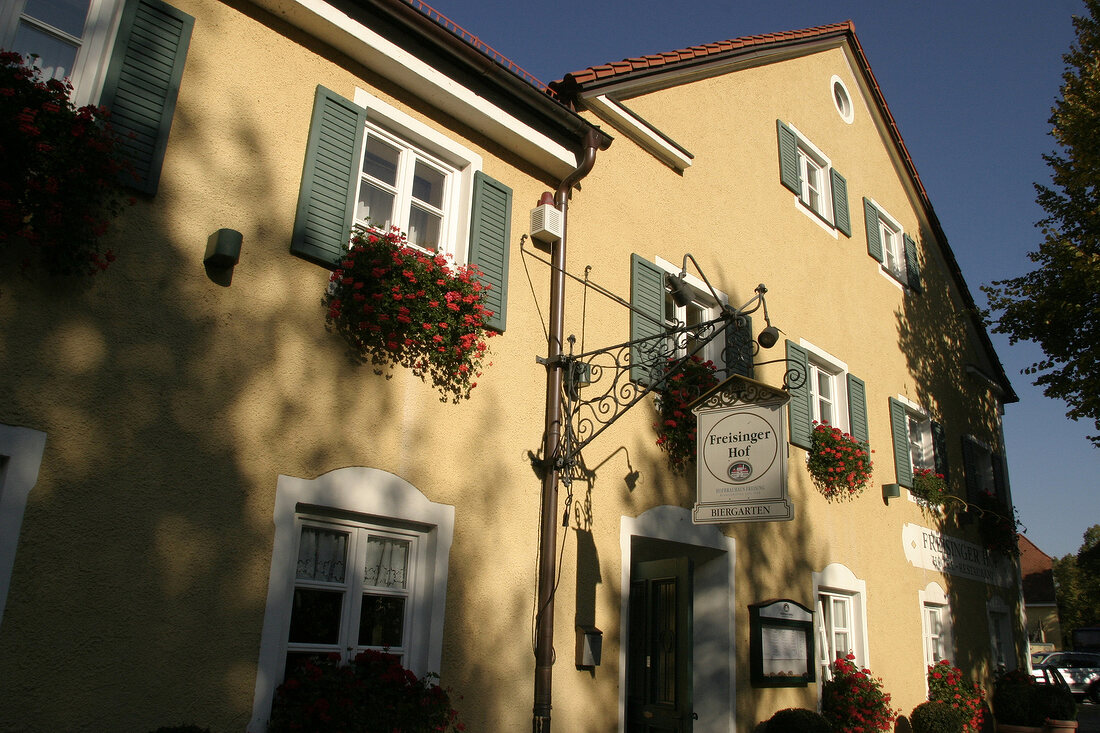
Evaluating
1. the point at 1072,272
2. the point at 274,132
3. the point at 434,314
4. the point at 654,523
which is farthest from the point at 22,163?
the point at 1072,272

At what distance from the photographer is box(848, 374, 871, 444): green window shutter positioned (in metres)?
10.8

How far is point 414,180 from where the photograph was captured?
6.69m

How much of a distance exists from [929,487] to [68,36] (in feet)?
37.4

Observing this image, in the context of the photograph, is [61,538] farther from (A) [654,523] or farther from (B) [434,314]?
(A) [654,523]

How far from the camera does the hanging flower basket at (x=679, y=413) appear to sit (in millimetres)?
7859

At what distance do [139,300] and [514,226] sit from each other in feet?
10.5

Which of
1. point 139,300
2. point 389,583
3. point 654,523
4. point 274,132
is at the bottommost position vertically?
point 389,583

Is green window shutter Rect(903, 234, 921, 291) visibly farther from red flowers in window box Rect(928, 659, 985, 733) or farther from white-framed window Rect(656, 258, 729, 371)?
white-framed window Rect(656, 258, 729, 371)

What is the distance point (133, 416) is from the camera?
177 inches

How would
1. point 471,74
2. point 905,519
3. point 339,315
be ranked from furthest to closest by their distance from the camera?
point 905,519 < point 471,74 < point 339,315

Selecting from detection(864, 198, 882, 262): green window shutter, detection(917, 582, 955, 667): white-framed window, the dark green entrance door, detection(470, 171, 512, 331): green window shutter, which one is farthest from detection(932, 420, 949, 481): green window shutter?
detection(470, 171, 512, 331): green window shutter

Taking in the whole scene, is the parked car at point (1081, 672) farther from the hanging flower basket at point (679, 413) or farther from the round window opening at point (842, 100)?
the hanging flower basket at point (679, 413)

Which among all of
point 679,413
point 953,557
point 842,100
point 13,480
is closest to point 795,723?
point 679,413

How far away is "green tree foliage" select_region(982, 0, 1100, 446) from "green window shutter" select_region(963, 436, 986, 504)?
5.05ft
